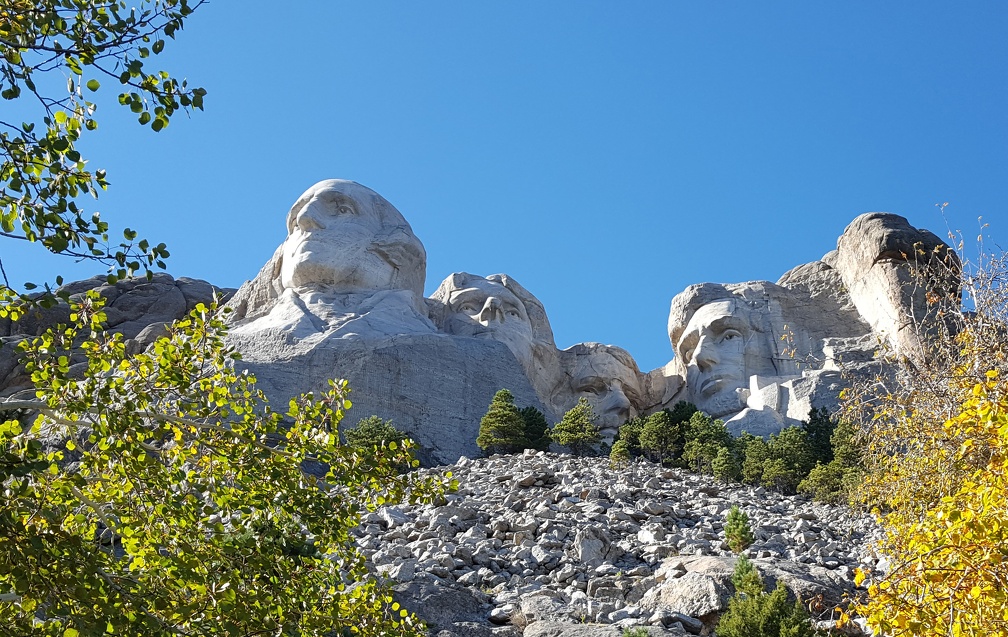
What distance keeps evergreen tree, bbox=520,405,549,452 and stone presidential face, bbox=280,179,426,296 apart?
889 cm

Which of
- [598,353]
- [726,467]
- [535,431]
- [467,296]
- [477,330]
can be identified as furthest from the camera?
[598,353]

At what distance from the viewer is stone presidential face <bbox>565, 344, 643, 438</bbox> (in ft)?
139

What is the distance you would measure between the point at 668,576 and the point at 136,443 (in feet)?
29.3

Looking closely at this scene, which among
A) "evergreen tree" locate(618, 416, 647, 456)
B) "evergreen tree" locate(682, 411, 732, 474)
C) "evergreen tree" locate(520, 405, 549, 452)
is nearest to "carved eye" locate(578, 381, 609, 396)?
"evergreen tree" locate(618, 416, 647, 456)

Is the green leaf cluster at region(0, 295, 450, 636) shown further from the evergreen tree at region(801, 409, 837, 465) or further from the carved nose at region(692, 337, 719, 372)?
the carved nose at region(692, 337, 719, 372)

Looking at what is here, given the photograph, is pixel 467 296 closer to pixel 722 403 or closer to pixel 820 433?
pixel 722 403

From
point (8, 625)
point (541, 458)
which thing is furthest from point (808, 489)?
point (8, 625)

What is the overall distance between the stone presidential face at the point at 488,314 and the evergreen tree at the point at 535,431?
32.2 feet

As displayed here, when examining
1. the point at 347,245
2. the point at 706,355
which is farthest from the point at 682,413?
the point at 347,245

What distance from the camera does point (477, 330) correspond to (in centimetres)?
3900

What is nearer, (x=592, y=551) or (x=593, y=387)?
(x=592, y=551)

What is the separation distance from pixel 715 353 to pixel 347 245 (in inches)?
576

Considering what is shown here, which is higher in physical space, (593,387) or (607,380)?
(607,380)

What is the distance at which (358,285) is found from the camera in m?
34.9
